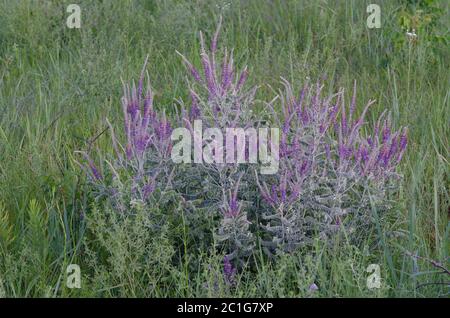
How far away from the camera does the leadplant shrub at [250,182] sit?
2.72 metres

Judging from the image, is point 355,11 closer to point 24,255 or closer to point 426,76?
point 426,76

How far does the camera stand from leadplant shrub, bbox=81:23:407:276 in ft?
8.92

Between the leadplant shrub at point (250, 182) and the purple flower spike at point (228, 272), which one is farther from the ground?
the leadplant shrub at point (250, 182)

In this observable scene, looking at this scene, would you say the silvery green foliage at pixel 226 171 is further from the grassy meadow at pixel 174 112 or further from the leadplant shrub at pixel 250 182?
the grassy meadow at pixel 174 112

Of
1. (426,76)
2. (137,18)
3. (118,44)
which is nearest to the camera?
(426,76)

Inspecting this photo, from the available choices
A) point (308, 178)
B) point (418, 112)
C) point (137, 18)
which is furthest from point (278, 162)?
point (137, 18)

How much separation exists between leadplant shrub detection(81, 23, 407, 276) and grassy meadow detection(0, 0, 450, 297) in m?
0.07

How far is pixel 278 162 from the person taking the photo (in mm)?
2789

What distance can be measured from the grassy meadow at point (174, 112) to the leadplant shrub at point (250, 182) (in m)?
0.07

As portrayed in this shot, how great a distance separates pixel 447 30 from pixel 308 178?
2.34 m

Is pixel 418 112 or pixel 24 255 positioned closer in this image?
pixel 24 255

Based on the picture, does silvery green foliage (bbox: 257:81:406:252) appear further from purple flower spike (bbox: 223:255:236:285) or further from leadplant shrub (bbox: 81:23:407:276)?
purple flower spike (bbox: 223:255:236:285)

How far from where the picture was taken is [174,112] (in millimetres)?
3883

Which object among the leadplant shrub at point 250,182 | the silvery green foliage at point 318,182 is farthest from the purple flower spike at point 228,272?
the silvery green foliage at point 318,182
